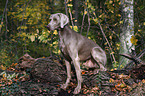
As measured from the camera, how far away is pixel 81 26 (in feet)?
21.1

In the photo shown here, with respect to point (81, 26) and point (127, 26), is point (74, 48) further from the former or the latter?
point (127, 26)

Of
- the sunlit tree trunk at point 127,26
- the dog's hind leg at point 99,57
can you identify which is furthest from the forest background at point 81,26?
the dog's hind leg at point 99,57

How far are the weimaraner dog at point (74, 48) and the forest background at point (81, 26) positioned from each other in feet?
4.14

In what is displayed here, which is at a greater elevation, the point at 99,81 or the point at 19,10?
the point at 19,10

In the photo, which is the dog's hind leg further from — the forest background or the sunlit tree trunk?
the sunlit tree trunk

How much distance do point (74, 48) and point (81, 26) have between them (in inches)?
89.3

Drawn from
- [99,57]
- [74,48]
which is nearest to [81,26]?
[99,57]

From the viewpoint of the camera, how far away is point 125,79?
4.67 m

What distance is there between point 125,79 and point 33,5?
7.07 metres

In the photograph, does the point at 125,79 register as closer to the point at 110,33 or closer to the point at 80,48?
the point at 80,48

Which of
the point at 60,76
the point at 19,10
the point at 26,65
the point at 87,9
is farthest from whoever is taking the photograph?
the point at 19,10

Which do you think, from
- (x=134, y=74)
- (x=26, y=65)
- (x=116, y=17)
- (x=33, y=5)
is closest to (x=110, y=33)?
(x=116, y=17)

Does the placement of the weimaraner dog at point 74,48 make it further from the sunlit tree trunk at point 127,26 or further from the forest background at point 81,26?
the sunlit tree trunk at point 127,26

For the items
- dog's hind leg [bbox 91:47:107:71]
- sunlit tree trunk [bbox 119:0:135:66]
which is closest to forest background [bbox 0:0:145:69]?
sunlit tree trunk [bbox 119:0:135:66]
